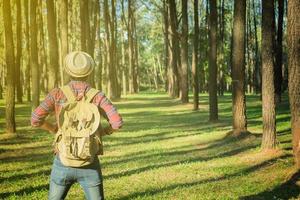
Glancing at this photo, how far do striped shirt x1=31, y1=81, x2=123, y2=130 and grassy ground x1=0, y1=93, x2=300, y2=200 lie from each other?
14.8 feet

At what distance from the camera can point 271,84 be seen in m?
13.9

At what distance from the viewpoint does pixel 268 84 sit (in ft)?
45.6

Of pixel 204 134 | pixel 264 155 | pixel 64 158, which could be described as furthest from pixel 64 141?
pixel 204 134

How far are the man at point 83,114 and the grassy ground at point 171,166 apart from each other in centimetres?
436

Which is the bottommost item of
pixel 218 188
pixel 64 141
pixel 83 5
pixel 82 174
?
pixel 218 188

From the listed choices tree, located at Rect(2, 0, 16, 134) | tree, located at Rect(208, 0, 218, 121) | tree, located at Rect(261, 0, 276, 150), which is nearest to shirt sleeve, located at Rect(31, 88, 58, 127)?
tree, located at Rect(261, 0, 276, 150)

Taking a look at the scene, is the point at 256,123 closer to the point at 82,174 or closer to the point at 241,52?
the point at 241,52

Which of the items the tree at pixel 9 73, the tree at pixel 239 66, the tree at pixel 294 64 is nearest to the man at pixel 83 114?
the tree at pixel 294 64

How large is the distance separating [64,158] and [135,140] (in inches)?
550

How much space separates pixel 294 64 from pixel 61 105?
6.92m

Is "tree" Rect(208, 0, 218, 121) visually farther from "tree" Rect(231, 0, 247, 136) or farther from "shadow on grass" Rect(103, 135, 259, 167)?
"tree" Rect(231, 0, 247, 136)

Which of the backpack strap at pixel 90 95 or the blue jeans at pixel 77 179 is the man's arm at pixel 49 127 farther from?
the backpack strap at pixel 90 95

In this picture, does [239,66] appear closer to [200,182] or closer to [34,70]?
[200,182]

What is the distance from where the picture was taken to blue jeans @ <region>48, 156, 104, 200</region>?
518 centimetres
